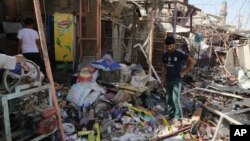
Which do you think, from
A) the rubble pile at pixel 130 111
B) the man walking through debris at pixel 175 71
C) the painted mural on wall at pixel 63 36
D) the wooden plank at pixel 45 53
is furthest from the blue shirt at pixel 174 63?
the painted mural on wall at pixel 63 36

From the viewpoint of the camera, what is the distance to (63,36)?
782 cm

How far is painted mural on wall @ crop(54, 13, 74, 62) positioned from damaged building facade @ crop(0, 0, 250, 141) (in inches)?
1.1

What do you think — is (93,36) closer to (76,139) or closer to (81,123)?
(81,123)

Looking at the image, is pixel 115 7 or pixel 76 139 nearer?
pixel 76 139

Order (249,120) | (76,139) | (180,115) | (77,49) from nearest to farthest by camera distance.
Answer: (76,139), (249,120), (180,115), (77,49)

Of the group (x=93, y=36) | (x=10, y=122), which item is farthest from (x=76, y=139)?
(x=93, y=36)

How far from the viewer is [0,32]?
7.58 m

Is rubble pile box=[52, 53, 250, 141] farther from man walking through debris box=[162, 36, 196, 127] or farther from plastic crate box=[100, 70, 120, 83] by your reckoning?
man walking through debris box=[162, 36, 196, 127]

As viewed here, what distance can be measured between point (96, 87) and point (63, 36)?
227cm

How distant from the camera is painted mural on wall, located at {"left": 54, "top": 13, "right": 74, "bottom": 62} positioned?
7770mm

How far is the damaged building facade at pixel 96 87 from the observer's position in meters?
3.97

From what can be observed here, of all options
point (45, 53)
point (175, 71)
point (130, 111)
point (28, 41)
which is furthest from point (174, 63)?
point (28, 41)

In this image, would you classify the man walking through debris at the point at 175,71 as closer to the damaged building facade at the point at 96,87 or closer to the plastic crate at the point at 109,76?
the damaged building facade at the point at 96,87

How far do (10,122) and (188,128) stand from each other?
331cm
